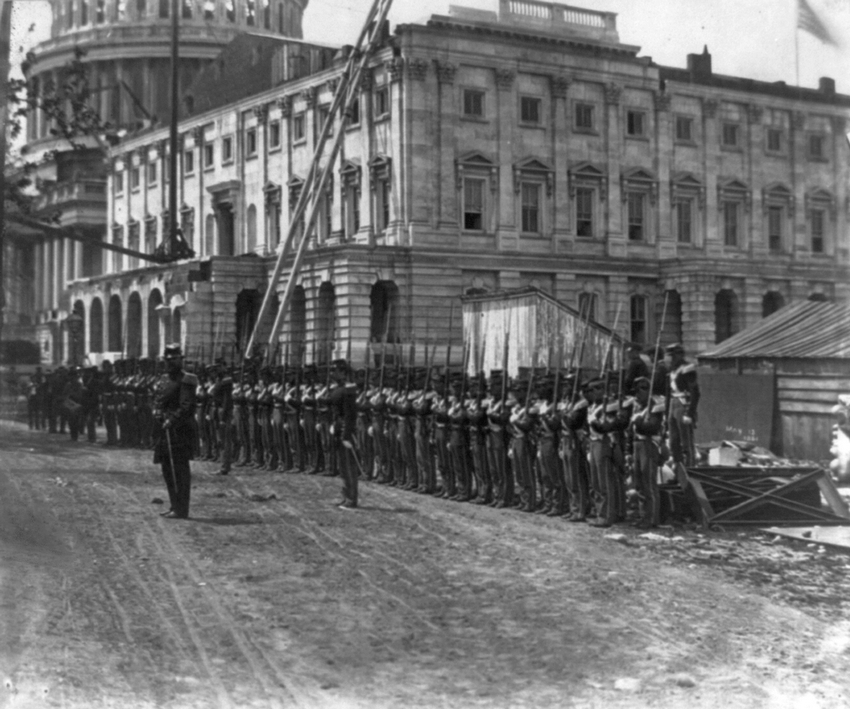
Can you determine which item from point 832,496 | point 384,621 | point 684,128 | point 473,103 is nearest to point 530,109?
point 473,103

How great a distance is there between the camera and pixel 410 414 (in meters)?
18.5

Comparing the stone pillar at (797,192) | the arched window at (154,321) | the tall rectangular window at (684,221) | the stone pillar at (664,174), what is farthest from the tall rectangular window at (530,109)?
the arched window at (154,321)

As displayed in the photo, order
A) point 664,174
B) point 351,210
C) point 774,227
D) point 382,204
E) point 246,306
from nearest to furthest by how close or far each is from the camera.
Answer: point 664,174
point 774,227
point 382,204
point 351,210
point 246,306

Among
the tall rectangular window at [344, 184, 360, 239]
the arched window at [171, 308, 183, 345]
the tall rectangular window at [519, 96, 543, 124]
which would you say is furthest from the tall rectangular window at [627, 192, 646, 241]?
the arched window at [171, 308, 183, 345]

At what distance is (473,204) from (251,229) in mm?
14953

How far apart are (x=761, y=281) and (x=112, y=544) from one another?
30.5m

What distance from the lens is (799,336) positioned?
22.8 metres

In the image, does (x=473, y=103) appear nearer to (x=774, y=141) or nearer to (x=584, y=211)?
(x=584, y=211)

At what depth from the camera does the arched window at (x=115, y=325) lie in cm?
5247

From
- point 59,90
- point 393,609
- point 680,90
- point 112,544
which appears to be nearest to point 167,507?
point 112,544

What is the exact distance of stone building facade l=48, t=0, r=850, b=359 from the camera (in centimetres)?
3675

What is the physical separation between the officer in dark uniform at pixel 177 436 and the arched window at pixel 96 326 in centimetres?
4025

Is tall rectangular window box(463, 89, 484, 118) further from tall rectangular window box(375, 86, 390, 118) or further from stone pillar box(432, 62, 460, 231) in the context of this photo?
tall rectangular window box(375, 86, 390, 118)

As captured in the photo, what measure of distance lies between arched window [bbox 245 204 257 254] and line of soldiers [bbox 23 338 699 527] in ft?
89.4
